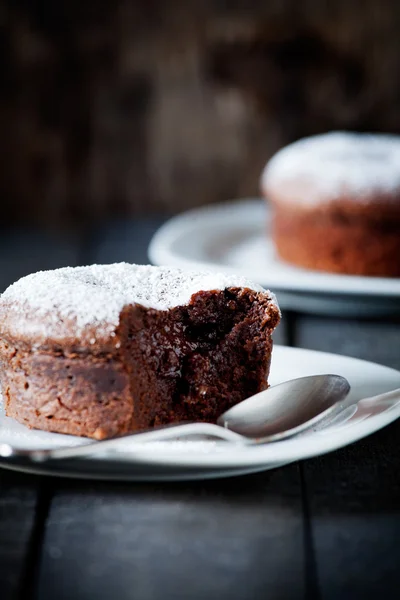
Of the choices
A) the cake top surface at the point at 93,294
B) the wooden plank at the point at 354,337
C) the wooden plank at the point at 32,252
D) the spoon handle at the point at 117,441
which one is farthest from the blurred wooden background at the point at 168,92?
the spoon handle at the point at 117,441

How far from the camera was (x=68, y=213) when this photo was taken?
4227mm

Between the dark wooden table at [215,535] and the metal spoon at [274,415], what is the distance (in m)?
0.07

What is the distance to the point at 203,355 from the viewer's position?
5.93 ft

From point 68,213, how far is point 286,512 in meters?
3.05

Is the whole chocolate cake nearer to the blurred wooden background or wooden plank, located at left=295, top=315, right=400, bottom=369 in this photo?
wooden plank, located at left=295, top=315, right=400, bottom=369

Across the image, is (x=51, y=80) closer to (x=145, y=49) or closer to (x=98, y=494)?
(x=145, y=49)

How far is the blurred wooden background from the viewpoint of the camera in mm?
3930

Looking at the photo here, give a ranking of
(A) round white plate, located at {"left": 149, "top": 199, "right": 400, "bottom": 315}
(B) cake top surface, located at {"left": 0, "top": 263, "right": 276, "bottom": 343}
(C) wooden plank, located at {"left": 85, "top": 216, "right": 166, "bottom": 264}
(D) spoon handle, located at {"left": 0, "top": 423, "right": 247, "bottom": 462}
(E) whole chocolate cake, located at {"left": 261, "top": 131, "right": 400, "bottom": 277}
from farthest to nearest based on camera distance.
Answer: (C) wooden plank, located at {"left": 85, "top": 216, "right": 166, "bottom": 264}, (E) whole chocolate cake, located at {"left": 261, "top": 131, "right": 400, "bottom": 277}, (A) round white plate, located at {"left": 149, "top": 199, "right": 400, "bottom": 315}, (B) cake top surface, located at {"left": 0, "top": 263, "right": 276, "bottom": 343}, (D) spoon handle, located at {"left": 0, "top": 423, "right": 247, "bottom": 462}

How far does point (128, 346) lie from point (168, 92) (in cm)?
267

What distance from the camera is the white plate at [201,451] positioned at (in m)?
1.35

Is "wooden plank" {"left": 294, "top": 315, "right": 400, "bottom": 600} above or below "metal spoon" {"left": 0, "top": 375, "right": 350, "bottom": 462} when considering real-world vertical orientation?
below

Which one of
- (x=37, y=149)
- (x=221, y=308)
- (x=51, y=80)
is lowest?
(x=221, y=308)

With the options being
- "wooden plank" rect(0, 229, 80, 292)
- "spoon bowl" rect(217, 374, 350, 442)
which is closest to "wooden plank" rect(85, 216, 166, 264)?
"wooden plank" rect(0, 229, 80, 292)

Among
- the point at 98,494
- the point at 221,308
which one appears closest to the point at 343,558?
the point at 98,494
